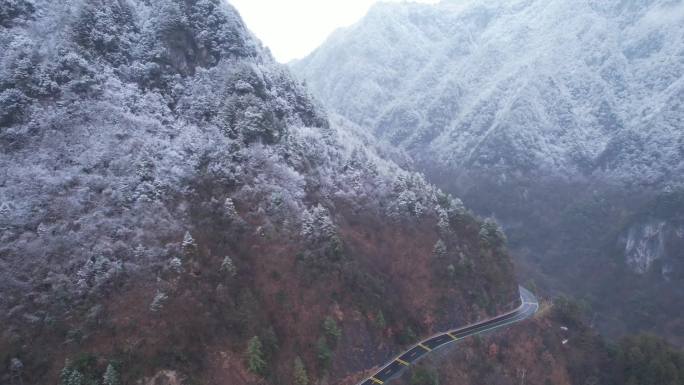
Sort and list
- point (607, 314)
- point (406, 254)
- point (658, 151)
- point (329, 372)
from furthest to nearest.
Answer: point (658, 151)
point (607, 314)
point (406, 254)
point (329, 372)

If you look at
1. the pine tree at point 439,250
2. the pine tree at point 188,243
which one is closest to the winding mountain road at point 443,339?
the pine tree at point 439,250

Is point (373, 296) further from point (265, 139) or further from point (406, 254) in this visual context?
point (265, 139)

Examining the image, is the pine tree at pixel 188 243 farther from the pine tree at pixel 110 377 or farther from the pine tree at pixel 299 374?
the pine tree at pixel 299 374

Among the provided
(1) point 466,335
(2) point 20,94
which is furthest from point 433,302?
(2) point 20,94

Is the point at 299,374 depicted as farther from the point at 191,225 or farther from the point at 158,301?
the point at 191,225

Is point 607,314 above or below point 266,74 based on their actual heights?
below

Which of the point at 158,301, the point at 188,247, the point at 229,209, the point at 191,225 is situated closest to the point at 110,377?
the point at 158,301

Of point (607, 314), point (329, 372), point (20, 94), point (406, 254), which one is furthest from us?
point (607, 314)

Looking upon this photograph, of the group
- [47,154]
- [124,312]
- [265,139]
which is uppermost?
[265,139]
